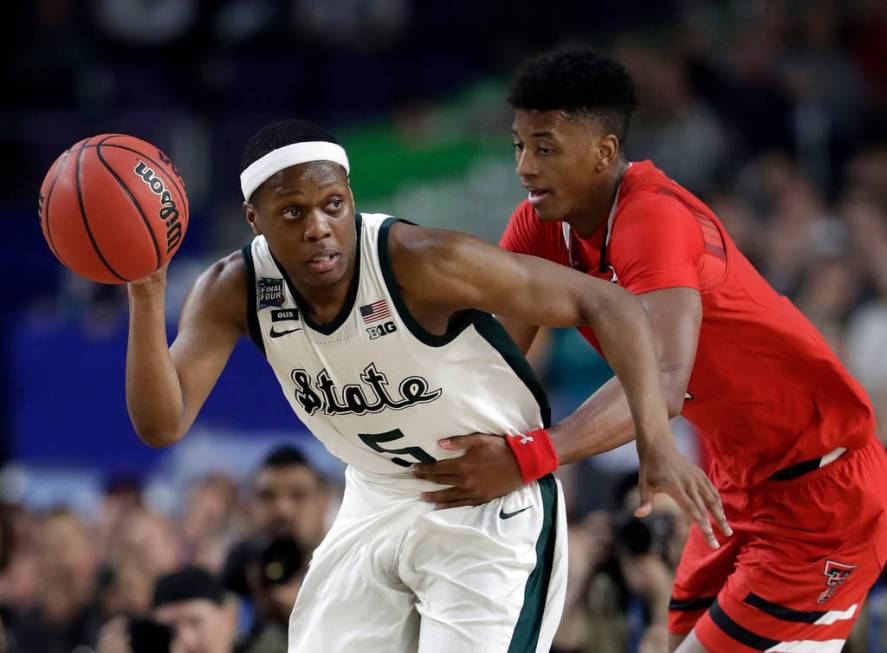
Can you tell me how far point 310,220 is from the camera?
415 cm

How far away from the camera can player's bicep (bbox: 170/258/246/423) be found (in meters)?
4.35

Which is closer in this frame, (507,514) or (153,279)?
(153,279)

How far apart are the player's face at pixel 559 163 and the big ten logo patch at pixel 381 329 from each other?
855mm

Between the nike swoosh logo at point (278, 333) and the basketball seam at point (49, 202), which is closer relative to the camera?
the basketball seam at point (49, 202)

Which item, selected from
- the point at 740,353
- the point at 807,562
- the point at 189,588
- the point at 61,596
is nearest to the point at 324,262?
the point at 740,353

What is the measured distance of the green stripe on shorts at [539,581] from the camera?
4.32 m

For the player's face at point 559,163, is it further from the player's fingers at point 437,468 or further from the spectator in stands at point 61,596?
the spectator in stands at point 61,596

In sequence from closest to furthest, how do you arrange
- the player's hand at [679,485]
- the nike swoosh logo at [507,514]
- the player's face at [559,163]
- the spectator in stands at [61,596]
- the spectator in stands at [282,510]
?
the player's hand at [679,485]
the nike swoosh logo at [507,514]
the player's face at [559,163]
the spectator in stands at [282,510]
the spectator in stands at [61,596]

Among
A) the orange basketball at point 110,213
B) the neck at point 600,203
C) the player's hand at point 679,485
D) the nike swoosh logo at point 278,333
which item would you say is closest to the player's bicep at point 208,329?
the nike swoosh logo at point 278,333

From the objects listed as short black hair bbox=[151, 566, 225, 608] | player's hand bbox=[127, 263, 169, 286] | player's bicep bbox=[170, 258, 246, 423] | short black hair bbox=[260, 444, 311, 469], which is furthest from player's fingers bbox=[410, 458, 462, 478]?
short black hair bbox=[260, 444, 311, 469]

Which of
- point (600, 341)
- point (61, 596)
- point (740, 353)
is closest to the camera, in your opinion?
point (600, 341)

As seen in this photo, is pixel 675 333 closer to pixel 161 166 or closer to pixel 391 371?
pixel 391 371

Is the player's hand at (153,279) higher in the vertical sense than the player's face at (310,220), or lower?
lower

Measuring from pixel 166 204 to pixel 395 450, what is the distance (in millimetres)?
1014
